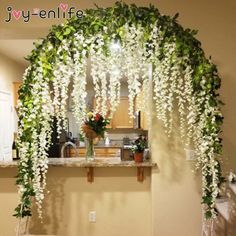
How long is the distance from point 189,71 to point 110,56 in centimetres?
69

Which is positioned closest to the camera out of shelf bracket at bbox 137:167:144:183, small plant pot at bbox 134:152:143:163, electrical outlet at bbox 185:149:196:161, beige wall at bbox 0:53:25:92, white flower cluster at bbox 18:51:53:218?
white flower cluster at bbox 18:51:53:218

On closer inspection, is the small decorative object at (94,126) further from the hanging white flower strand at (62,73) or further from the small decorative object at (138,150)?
the hanging white flower strand at (62,73)

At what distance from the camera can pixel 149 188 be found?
3.35 m

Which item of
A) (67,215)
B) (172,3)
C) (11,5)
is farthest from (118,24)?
(67,215)

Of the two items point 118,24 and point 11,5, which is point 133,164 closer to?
point 118,24

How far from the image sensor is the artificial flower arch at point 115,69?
229 centimetres

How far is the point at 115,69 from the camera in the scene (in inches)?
94.8

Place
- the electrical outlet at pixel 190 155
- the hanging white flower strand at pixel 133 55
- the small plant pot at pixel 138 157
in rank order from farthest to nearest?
the small plant pot at pixel 138 157 < the electrical outlet at pixel 190 155 < the hanging white flower strand at pixel 133 55

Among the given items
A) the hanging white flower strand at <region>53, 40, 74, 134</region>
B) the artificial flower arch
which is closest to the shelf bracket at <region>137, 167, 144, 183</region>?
the artificial flower arch

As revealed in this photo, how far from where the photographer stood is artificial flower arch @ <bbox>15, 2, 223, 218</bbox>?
2293mm

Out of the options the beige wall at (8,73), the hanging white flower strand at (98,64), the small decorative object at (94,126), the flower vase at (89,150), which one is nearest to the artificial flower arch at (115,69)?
the hanging white flower strand at (98,64)

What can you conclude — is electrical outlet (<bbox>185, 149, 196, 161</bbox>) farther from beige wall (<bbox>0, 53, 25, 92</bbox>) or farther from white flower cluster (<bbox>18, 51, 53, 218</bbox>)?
beige wall (<bbox>0, 53, 25, 92</bbox>)

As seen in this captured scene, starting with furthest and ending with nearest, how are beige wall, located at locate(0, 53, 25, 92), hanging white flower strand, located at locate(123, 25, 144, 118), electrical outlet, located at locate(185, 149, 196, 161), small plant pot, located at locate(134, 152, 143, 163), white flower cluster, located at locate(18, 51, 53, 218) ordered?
beige wall, located at locate(0, 53, 25, 92), small plant pot, located at locate(134, 152, 143, 163), electrical outlet, located at locate(185, 149, 196, 161), white flower cluster, located at locate(18, 51, 53, 218), hanging white flower strand, located at locate(123, 25, 144, 118)

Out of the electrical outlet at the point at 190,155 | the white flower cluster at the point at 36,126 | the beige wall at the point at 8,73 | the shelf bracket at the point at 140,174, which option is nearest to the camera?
the white flower cluster at the point at 36,126
